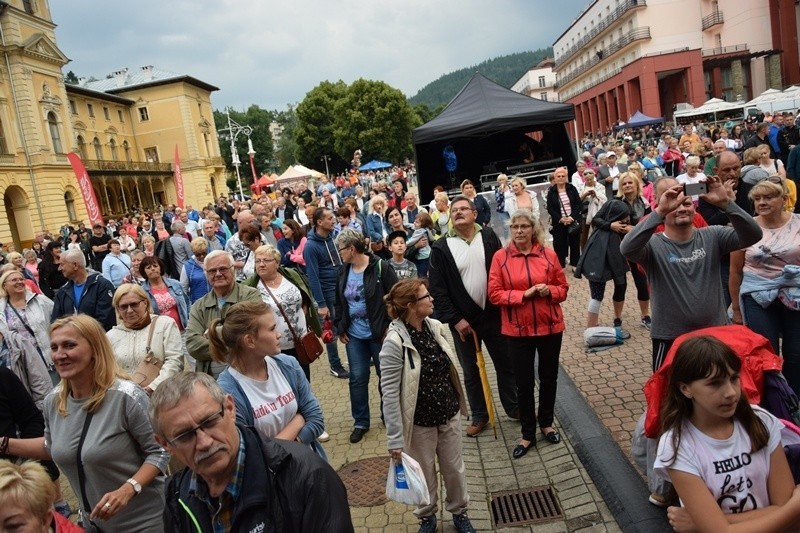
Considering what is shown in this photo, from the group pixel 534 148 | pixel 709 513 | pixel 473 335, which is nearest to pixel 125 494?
pixel 709 513

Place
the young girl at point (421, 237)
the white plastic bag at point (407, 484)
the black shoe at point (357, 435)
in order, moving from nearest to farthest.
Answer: the white plastic bag at point (407, 484) < the black shoe at point (357, 435) < the young girl at point (421, 237)

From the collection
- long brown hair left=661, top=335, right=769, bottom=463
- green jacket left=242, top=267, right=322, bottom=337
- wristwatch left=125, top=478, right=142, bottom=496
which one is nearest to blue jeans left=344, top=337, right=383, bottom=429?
green jacket left=242, top=267, right=322, bottom=337

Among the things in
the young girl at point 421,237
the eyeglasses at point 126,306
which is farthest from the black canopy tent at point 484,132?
the eyeglasses at point 126,306

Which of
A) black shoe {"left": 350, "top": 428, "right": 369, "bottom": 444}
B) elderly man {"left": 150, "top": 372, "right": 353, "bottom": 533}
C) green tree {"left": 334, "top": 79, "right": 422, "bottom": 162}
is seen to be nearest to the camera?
elderly man {"left": 150, "top": 372, "right": 353, "bottom": 533}

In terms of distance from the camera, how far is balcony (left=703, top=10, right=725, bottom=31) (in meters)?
55.4

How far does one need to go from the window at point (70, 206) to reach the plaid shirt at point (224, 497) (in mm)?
46282

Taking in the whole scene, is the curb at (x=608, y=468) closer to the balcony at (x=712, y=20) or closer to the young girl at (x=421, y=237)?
the young girl at (x=421, y=237)

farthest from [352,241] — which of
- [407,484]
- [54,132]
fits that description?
A: [54,132]

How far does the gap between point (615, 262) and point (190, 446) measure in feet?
19.1

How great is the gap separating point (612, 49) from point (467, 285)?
217 feet

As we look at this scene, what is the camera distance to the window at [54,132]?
135 feet

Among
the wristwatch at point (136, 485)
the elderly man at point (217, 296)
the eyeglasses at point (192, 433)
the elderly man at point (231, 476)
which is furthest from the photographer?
the elderly man at point (217, 296)

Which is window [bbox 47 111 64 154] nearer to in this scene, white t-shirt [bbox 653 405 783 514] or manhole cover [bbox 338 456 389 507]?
manhole cover [bbox 338 456 389 507]

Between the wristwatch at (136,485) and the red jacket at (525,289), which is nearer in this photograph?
the wristwatch at (136,485)
